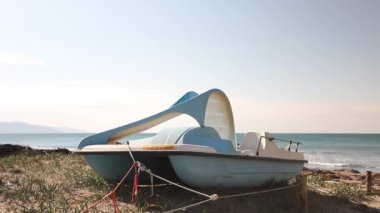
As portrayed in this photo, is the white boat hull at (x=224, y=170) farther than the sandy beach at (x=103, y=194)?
Yes

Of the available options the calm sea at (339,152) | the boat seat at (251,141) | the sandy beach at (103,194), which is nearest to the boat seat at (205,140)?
the sandy beach at (103,194)

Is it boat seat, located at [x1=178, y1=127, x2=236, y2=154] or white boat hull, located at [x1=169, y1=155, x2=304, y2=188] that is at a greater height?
boat seat, located at [x1=178, y1=127, x2=236, y2=154]

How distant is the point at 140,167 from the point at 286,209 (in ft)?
10.9

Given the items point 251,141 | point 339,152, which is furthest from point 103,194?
point 339,152

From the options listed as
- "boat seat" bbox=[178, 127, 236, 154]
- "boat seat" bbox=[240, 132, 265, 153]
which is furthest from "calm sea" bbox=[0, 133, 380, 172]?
"boat seat" bbox=[178, 127, 236, 154]

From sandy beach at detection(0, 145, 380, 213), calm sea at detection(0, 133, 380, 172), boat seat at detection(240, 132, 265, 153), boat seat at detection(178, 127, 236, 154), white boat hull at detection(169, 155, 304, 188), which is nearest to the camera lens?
sandy beach at detection(0, 145, 380, 213)

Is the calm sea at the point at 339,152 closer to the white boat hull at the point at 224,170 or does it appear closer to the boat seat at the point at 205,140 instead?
the boat seat at the point at 205,140

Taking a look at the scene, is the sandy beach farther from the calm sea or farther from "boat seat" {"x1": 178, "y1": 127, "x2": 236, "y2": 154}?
the calm sea

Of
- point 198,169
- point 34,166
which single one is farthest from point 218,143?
point 34,166

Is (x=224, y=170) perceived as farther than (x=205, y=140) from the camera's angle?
No

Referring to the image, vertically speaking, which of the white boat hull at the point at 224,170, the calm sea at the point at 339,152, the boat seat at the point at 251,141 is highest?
the boat seat at the point at 251,141

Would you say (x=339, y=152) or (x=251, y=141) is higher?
(x=251, y=141)

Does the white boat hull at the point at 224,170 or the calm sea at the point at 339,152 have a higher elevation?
the white boat hull at the point at 224,170

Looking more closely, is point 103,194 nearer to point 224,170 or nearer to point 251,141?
point 224,170
